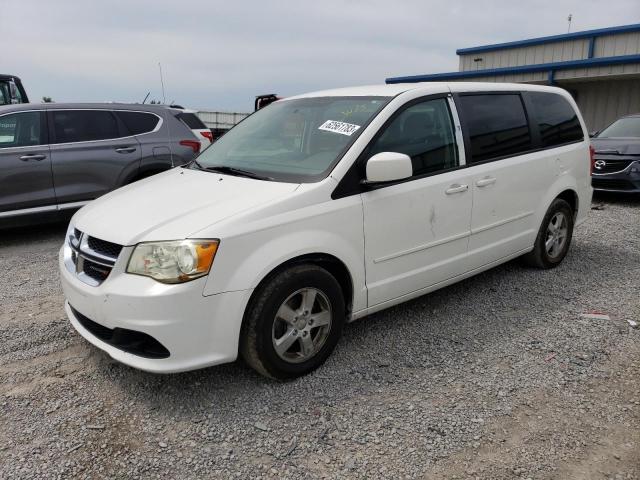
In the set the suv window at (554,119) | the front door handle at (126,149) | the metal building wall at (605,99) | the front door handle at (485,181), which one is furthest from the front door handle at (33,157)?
the metal building wall at (605,99)

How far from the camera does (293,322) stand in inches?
125

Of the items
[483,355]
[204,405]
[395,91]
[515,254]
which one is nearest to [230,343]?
[204,405]

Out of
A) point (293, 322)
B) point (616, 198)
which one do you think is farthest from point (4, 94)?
point (616, 198)

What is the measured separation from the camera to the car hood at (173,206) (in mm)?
2916

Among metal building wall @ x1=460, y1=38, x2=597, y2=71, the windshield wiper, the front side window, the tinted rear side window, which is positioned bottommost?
the windshield wiper

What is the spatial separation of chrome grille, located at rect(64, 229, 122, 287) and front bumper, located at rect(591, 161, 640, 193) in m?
7.93

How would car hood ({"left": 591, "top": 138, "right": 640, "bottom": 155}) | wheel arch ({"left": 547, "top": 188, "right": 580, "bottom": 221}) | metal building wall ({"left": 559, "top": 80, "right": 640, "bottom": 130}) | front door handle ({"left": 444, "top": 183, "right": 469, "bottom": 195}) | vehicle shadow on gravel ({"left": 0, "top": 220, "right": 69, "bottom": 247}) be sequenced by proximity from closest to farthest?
front door handle ({"left": 444, "top": 183, "right": 469, "bottom": 195})
wheel arch ({"left": 547, "top": 188, "right": 580, "bottom": 221})
vehicle shadow on gravel ({"left": 0, "top": 220, "right": 69, "bottom": 247})
car hood ({"left": 591, "top": 138, "right": 640, "bottom": 155})
metal building wall ({"left": 559, "top": 80, "right": 640, "bottom": 130})

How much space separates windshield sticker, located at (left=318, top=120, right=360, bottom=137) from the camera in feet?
11.7

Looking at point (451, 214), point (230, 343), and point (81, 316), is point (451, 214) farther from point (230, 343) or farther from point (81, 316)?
point (81, 316)

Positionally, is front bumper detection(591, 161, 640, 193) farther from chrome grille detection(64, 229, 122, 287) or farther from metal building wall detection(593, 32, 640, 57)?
metal building wall detection(593, 32, 640, 57)

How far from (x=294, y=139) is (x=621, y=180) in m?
7.21

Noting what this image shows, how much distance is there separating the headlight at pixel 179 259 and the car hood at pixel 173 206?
0.06 m

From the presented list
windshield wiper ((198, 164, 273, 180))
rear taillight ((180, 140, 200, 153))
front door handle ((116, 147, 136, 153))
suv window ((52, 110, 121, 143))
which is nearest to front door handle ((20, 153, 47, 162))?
suv window ((52, 110, 121, 143))

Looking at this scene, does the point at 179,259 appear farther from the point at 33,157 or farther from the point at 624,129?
the point at 624,129
